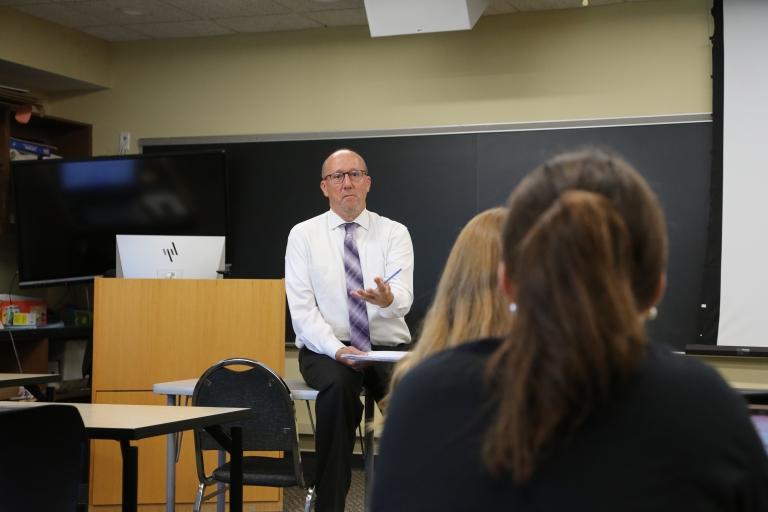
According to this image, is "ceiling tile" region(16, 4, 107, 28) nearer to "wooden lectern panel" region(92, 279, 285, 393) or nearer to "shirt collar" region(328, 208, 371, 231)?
"wooden lectern panel" region(92, 279, 285, 393)

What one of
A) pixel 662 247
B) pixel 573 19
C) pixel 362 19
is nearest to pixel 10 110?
pixel 362 19

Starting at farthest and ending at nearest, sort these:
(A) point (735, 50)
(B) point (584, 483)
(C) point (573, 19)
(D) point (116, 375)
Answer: (C) point (573, 19) < (A) point (735, 50) < (D) point (116, 375) < (B) point (584, 483)

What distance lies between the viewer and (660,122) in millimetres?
5445

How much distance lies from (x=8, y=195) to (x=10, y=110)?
1.80 ft

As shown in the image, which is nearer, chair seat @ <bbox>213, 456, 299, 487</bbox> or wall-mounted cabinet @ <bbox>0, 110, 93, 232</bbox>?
chair seat @ <bbox>213, 456, 299, 487</bbox>

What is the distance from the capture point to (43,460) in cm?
226

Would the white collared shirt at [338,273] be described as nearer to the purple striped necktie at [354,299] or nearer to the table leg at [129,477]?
the purple striped necktie at [354,299]

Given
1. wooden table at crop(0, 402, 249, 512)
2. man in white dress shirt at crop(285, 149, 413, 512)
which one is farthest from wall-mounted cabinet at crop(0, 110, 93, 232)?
wooden table at crop(0, 402, 249, 512)

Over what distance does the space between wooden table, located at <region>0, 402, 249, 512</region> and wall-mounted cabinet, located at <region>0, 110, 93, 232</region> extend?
3.49m

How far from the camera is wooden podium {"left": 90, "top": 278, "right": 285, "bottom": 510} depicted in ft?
14.2

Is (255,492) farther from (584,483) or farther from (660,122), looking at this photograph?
(584,483)

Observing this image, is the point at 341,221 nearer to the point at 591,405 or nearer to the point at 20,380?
the point at 20,380

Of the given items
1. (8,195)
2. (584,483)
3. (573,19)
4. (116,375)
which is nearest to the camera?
(584,483)

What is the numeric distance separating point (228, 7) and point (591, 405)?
5.20 metres
